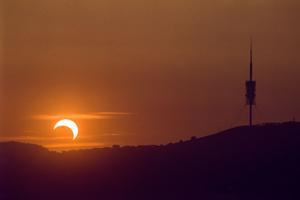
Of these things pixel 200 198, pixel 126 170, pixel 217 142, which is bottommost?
pixel 200 198

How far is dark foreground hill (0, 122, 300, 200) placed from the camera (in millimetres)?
69438

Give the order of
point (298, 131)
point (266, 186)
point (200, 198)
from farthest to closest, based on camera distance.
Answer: point (298, 131)
point (266, 186)
point (200, 198)

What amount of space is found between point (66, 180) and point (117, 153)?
29.0ft

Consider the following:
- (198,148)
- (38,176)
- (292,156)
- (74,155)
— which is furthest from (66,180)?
(292,156)

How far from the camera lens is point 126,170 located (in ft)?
250

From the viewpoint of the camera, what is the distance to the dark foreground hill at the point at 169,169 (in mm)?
69438

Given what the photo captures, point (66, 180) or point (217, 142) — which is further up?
point (217, 142)

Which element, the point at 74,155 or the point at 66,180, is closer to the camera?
the point at 66,180

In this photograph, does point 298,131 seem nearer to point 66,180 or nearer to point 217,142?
point 217,142

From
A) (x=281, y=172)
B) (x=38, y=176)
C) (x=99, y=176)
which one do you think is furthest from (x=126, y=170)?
(x=281, y=172)

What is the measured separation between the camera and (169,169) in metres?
76.6

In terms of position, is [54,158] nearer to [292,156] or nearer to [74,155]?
[74,155]

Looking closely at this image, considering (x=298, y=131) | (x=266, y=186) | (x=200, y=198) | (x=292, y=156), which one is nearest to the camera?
(x=200, y=198)

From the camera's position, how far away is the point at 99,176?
74.8 metres
